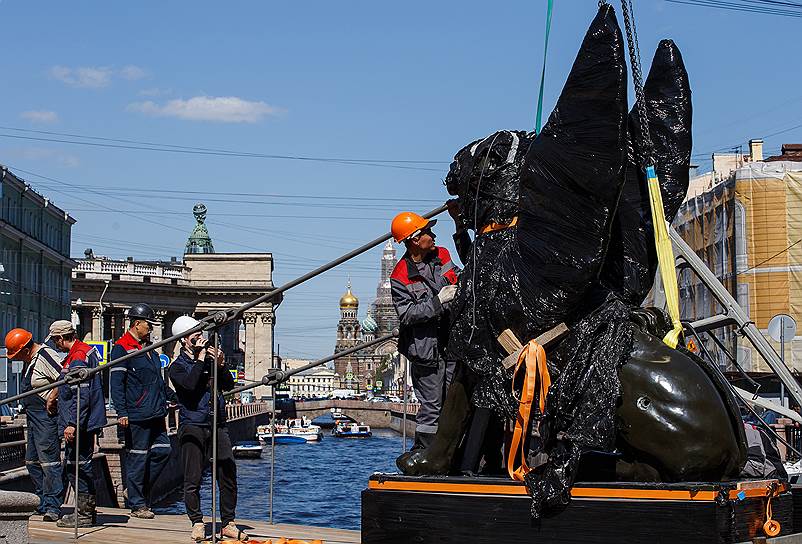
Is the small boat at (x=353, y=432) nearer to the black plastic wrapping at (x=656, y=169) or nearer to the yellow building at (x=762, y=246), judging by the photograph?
the yellow building at (x=762, y=246)

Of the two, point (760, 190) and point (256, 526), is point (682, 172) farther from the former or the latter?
point (760, 190)

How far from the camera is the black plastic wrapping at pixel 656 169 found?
5.77 m

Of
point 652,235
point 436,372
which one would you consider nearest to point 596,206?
point 652,235

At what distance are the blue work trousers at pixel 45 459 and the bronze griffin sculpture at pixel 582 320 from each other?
4674 millimetres

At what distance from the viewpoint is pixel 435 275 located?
6633mm

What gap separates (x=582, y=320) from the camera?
534cm

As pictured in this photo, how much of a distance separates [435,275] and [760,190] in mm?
38197

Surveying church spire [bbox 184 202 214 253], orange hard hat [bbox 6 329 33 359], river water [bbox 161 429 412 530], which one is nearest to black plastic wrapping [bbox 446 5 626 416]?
orange hard hat [bbox 6 329 33 359]

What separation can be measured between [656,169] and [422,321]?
1.39 m

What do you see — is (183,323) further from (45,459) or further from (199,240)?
(199,240)

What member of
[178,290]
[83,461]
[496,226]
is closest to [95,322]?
[178,290]

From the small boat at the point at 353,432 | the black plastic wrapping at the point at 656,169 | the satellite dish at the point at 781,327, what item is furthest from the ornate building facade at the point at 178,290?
the black plastic wrapping at the point at 656,169

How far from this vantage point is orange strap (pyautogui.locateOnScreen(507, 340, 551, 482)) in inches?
207

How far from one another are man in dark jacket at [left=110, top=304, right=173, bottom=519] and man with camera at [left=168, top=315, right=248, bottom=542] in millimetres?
1129
